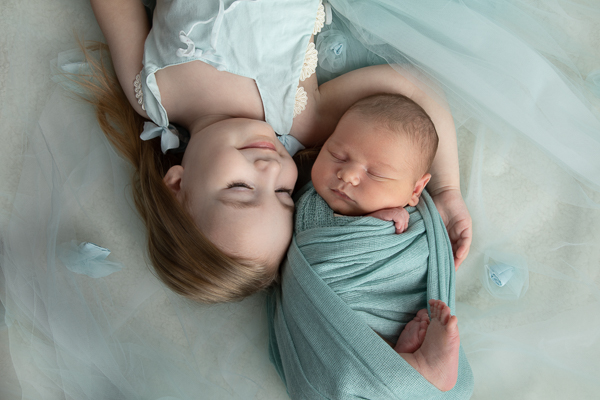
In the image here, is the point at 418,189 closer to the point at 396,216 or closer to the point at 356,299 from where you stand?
the point at 396,216

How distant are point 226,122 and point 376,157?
41 cm

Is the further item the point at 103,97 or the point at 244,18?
the point at 103,97

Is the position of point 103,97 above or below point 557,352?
above

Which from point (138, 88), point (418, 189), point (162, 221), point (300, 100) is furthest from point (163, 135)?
point (418, 189)

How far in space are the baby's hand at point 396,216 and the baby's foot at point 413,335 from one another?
8.7 inches

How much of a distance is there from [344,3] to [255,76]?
339 mm

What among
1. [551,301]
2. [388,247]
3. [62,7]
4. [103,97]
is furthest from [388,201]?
[62,7]

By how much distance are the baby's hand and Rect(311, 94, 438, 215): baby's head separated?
16mm

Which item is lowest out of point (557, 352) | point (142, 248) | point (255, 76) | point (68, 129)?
point (557, 352)

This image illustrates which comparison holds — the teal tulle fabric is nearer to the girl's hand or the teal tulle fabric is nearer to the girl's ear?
the girl's hand

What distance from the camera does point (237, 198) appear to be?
1.00 metres

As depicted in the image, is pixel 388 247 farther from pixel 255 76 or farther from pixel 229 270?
pixel 255 76

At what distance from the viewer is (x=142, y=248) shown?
1.20 metres

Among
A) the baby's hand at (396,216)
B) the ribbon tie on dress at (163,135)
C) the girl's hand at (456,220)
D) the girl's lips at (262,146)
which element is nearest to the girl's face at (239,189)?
the girl's lips at (262,146)
